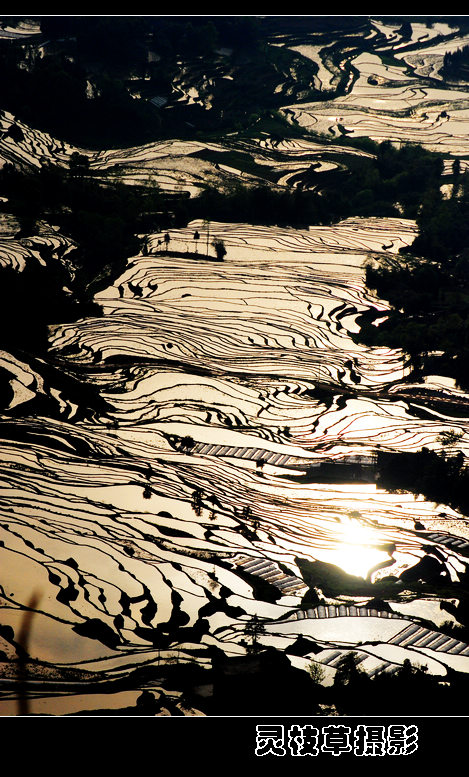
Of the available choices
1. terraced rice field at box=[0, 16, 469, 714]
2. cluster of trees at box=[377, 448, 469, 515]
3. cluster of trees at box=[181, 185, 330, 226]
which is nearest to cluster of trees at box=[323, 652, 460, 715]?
terraced rice field at box=[0, 16, 469, 714]

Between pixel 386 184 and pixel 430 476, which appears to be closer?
pixel 430 476

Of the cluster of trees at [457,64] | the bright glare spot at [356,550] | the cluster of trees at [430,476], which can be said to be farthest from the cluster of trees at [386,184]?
the bright glare spot at [356,550]

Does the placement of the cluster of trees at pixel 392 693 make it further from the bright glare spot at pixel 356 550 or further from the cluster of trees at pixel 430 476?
the cluster of trees at pixel 430 476

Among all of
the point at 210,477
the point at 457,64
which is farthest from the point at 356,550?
the point at 457,64

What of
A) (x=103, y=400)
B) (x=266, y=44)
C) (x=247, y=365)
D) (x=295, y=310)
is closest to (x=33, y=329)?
(x=103, y=400)

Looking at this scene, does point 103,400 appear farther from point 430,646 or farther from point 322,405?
point 430,646

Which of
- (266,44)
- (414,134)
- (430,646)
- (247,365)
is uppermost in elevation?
(266,44)

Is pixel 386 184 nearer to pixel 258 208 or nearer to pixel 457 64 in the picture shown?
pixel 258 208

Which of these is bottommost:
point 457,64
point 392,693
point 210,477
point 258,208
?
point 392,693

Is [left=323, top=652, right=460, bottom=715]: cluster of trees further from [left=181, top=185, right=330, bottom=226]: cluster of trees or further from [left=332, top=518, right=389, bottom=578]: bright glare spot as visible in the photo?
[left=181, top=185, right=330, bottom=226]: cluster of trees
